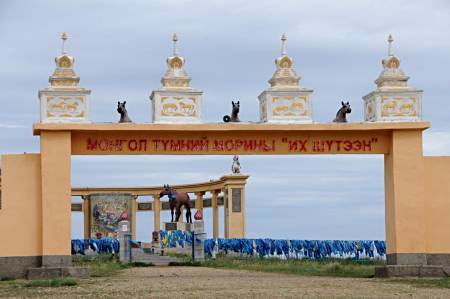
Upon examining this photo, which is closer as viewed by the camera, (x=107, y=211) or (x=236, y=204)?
(x=236, y=204)

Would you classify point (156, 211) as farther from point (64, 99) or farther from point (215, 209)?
point (64, 99)

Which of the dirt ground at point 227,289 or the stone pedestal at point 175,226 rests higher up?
the stone pedestal at point 175,226

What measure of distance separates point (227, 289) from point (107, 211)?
94.7 ft

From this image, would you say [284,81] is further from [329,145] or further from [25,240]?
[25,240]

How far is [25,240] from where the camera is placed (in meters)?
20.5

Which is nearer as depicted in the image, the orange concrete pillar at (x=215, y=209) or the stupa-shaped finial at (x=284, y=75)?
the stupa-shaped finial at (x=284, y=75)

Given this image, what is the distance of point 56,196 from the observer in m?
20.4

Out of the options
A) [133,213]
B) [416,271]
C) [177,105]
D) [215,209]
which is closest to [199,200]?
[215,209]

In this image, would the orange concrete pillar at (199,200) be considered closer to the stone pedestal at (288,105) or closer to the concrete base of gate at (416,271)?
the stone pedestal at (288,105)

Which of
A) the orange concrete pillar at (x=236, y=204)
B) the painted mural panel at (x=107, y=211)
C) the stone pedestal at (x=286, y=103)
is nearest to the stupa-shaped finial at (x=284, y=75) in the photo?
the stone pedestal at (x=286, y=103)

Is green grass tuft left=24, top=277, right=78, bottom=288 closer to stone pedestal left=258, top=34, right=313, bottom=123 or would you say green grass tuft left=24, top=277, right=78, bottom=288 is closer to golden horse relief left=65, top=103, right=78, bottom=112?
golden horse relief left=65, top=103, right=78, bottom=112

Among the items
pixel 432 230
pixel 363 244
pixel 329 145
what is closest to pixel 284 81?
pixel 329 145

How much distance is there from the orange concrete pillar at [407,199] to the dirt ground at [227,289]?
1651 mm

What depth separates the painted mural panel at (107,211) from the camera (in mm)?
44750
